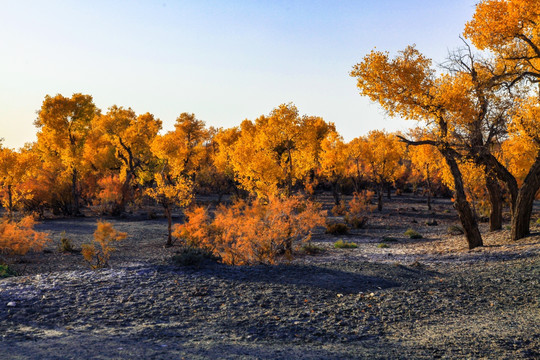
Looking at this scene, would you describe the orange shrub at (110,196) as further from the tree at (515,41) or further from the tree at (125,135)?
the tree at (515,41)

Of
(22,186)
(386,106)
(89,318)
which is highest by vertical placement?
(386,106)

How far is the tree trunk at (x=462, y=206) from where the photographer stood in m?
14.3

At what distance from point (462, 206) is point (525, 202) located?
207cm

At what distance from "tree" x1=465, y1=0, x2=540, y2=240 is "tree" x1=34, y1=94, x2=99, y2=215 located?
3094 centimetres

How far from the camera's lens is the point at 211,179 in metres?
47.7

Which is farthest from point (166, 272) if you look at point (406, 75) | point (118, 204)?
point (118, 204)

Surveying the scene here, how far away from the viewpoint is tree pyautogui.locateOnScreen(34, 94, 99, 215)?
113ft

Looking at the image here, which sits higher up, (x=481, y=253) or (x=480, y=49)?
(x=480, y=49)

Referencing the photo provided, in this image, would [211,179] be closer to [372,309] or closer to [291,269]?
[291,269]

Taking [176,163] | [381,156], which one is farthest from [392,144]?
[176,163]

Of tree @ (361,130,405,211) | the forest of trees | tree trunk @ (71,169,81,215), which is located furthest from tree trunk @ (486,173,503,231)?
tree trunk @ (71,169,81,215)

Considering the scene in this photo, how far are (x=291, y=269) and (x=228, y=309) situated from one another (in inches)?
123

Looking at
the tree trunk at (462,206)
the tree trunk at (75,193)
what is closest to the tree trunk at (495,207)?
the tree trunk at (462,206)

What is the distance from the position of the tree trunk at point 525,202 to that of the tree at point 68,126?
31.6m
